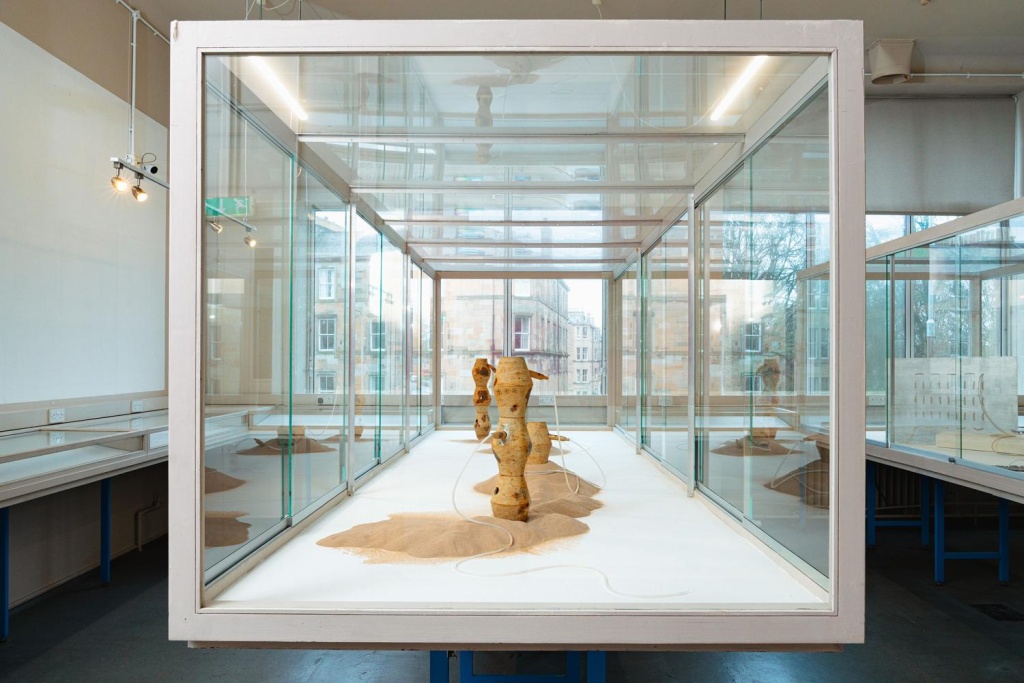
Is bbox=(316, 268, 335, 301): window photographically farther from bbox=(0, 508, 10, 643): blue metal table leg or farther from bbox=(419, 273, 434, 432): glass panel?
bbox=(419, 273, 434, 432): glass panel

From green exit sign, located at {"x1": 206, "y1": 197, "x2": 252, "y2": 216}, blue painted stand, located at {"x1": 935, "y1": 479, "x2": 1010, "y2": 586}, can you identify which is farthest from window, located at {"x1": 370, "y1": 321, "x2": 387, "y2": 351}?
blue painted stand, located at {"x1": 935, "y1": 479, "x2": 1010, "y2": 586}

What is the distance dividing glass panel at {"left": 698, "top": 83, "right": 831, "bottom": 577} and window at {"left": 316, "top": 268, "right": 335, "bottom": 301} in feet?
6.94

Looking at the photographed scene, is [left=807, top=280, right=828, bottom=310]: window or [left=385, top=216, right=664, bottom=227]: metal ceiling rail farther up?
[left=385, top=216, right=664, bottom=227]: metal ceiling rail

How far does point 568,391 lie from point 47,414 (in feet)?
18.7

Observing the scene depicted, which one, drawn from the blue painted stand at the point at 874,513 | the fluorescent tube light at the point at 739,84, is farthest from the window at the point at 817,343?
the blue painted stand at the point at 874,513

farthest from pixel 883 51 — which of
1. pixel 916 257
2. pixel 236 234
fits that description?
pixel 236 234

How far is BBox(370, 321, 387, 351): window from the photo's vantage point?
4.79 m

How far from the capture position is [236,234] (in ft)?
7.78

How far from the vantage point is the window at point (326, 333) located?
11.6ft

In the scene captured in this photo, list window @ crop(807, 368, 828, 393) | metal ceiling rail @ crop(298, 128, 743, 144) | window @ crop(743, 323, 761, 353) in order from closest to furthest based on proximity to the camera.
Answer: window @ crop(807, 368, 828, 393), window @ crop(743, 323, 761, 353), metal ceiling rail @ crop(298, 128, 743, 144)

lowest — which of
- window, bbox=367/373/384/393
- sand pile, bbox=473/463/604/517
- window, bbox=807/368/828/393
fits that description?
sand pile, bbox=473/463/604/517

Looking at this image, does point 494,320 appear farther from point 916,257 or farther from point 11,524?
point 11,524

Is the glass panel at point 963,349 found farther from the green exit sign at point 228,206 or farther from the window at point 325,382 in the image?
the green exit sign at point 228,206

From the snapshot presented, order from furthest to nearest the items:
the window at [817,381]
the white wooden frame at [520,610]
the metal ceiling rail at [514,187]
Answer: the metal ceiling rail at [514,187] < the window at [817,381] < the white wooden frame at [520,610]
